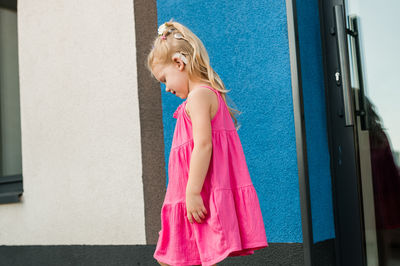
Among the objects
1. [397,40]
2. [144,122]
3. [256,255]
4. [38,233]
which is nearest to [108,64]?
[144,122]

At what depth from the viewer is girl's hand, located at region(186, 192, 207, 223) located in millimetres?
1982

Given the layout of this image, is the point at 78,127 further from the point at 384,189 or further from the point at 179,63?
the point at 384,189

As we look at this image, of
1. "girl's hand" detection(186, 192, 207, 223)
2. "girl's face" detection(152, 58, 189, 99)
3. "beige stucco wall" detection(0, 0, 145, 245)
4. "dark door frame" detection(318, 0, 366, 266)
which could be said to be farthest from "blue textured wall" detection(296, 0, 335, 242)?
"beige stucco wall" detection(0, 0, 145, 245)

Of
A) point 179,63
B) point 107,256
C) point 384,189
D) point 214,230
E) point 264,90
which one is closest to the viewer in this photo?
point 214,230

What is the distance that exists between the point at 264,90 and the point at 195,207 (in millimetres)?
1262

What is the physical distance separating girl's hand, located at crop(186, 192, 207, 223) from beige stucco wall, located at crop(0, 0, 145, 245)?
5.35 ft

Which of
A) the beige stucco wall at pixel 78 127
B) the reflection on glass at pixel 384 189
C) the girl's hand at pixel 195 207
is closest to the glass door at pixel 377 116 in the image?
the reflection on glass at pixel 384 189

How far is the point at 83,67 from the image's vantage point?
3961mm

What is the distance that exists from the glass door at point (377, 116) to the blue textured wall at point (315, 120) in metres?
0.21

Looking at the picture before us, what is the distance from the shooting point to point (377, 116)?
273 centimetres

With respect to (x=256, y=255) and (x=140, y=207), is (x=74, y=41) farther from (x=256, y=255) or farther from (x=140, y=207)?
(x=256, y=255)

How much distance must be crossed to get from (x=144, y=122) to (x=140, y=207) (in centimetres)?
67

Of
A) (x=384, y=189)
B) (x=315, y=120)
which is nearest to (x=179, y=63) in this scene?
(x=315, y=120)

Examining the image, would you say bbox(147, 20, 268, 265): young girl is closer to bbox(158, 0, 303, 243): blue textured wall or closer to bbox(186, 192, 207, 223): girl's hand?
bbox(186, 192, 207, 223): girl's hand
